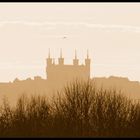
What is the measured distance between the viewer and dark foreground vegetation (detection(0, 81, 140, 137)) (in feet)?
78.8

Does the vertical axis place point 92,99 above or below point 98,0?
below

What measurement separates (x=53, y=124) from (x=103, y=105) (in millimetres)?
2620

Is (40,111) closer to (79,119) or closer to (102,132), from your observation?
(79,119)

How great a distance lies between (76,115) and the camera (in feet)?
86.1

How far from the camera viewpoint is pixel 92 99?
87.2 ft

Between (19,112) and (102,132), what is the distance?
439 cm

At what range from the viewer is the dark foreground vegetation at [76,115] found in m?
24.0

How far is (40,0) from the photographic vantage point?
1255 centimetres

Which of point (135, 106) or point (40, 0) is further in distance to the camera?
point (135, 106)

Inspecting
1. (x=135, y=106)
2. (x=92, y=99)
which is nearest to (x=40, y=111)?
(x=92, y=99)

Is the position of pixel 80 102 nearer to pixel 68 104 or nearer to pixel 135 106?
pixel 68 104

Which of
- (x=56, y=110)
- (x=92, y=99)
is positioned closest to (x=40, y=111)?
(x=56, y=110)

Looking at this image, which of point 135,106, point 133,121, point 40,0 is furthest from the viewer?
point 135,106

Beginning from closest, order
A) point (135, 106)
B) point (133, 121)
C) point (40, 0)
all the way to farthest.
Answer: point (40, 0) → point (133, 121) → point (135, 106)
